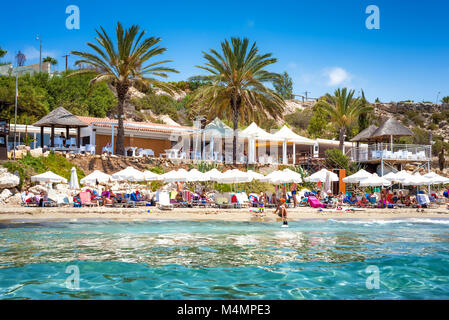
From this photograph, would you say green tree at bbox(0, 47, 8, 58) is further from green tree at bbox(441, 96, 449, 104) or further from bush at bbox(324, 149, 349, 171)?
green tree at bbox(441, 96, 449, 104)

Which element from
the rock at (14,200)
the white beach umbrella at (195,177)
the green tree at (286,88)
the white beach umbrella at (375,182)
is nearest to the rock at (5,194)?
the rock at (14,200)

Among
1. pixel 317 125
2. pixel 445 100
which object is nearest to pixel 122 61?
pixel 317 125

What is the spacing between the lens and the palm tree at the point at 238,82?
28188 millimetres

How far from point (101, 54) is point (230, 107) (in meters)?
9.90

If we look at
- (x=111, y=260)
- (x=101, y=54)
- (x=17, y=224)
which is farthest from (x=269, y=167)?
(x=111, y=260)

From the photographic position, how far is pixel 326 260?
9.80 m

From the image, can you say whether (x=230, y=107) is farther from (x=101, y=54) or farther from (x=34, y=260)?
(x=34, y=260)

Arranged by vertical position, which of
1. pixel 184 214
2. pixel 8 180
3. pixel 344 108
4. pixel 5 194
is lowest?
pixel 184 214

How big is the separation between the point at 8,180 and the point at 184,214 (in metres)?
9.95

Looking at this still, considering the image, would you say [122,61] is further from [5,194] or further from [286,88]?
[286,88]

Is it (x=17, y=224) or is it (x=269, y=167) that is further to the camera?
(x=269, y=167)

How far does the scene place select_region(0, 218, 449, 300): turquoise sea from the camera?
7.30 meters

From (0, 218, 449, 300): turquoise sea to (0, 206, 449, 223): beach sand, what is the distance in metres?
1.29

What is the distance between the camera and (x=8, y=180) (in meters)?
20.6
